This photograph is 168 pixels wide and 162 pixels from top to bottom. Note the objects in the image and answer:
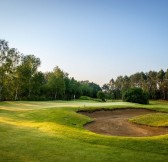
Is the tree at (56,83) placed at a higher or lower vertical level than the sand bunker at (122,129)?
higher

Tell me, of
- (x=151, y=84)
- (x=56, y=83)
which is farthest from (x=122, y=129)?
(x=151, y=84)

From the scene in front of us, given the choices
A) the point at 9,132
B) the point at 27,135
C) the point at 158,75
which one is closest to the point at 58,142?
the point at 27,135

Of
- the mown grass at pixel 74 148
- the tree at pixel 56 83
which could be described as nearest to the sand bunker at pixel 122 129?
the mown grass at pixel 74 148

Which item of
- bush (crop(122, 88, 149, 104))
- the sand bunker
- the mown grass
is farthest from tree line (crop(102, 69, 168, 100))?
the mown grass

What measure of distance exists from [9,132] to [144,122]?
1921 centimetres

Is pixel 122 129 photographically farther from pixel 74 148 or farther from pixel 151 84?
pixel 151 84

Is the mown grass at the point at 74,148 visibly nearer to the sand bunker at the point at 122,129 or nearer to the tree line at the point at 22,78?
the sand bunker at the point at 122,129

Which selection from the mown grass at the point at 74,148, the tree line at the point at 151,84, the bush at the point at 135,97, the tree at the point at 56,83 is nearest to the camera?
the mown grass at the point at 74,148

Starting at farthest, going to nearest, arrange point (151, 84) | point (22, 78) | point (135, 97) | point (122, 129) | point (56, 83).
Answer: point (151, 84) → point (56, 83) → point (22, 78) → point (135, 97) → point (122, 129)

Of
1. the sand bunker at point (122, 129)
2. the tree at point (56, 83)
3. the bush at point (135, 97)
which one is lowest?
the sand bunker at point (122, 129)

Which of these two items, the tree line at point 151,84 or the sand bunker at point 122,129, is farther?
the tree line at point 151,84

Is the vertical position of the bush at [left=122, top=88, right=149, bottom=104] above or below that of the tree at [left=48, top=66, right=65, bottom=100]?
below

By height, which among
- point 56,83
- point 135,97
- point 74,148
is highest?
point 56,83

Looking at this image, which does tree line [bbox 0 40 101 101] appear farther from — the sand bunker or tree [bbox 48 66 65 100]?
the sand bunker
